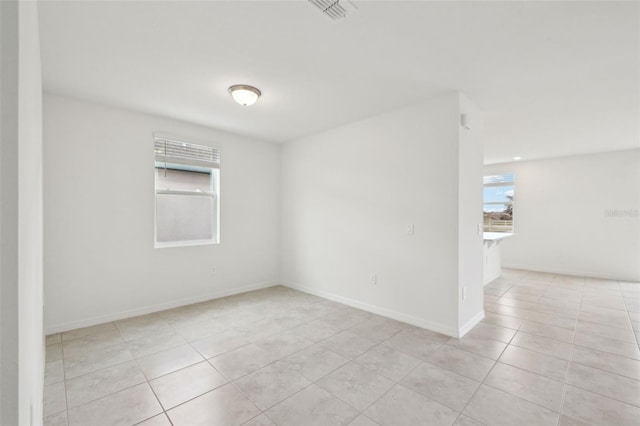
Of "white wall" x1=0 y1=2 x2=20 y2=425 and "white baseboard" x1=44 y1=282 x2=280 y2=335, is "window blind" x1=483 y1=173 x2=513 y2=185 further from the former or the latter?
"white wall" x1=0 y1=2 x2=20 y2=425

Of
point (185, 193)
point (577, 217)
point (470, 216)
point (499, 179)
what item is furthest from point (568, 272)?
point (185, 193)

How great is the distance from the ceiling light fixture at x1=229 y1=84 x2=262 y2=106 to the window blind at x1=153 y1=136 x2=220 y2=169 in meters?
1.51

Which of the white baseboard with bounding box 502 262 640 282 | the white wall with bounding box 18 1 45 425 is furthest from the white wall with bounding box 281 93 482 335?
the white baseboard with bounding box 502 262 640 282

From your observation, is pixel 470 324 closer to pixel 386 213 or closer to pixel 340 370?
pixel 386 213

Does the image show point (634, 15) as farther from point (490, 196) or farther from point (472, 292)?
point (490, 196)

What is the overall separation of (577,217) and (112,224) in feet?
26.6

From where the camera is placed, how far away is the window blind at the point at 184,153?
3780 mm

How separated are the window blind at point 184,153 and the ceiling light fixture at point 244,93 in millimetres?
1508

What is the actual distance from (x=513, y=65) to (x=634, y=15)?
0.70m

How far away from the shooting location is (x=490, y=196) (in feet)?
23.2

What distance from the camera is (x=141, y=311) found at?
3.58 m

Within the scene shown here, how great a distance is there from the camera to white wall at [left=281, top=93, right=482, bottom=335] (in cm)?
302

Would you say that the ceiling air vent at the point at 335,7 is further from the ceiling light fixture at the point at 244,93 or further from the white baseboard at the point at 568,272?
the white baseboard at the point at 568,272

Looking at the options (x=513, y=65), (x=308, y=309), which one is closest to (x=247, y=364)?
(x=308, y=309)
